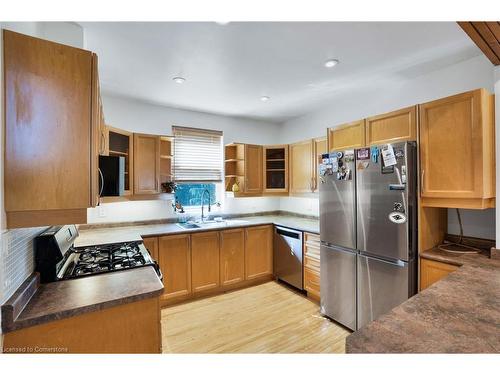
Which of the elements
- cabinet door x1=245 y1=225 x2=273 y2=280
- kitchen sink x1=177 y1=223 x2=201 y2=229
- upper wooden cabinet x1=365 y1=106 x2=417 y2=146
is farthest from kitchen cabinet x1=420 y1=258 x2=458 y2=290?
kitchen sink x1=177 y1=223 x2=201 y2=229

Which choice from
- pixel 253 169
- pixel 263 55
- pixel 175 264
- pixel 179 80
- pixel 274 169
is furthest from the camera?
pixel 274 169

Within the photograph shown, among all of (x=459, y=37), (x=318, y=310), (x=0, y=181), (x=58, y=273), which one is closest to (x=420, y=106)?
(x=459, y=37)

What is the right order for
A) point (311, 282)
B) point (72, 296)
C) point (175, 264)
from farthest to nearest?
1. point (311, 282)
2. point (175, 264)
3. point (72, 296)

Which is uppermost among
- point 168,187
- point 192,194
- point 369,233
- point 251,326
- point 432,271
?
point 168,187

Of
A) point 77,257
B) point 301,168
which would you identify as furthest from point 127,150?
point 301,168

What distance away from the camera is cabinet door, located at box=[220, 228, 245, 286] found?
3.20 meters

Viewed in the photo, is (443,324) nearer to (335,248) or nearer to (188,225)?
(335,248)

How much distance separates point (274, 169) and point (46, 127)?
10.4 feet

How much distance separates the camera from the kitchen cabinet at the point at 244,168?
3.75m

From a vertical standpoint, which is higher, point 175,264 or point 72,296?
point 72,296

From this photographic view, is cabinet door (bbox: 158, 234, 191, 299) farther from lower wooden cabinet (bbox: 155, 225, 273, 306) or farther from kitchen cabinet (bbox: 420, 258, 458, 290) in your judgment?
kitchen cabinet (bbox: 420, 258, 458, 290)

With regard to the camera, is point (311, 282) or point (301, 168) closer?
point (311, 282)

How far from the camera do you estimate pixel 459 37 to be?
181 cm

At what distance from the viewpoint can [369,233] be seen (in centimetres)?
218
